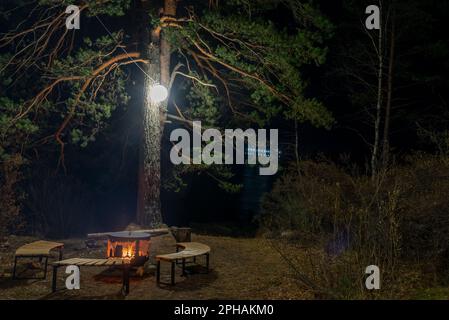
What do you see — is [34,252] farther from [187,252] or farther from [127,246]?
[187,252]

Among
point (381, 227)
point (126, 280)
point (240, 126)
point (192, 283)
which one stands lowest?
point (192, 283)

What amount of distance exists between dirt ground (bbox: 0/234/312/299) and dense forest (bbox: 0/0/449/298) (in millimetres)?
416

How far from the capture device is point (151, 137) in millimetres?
11914

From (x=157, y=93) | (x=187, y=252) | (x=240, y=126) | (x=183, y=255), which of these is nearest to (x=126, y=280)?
(x=183, y=255)

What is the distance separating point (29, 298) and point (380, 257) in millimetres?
4687

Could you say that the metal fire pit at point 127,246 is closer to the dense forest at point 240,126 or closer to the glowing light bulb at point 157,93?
the dense forest at point 240,126

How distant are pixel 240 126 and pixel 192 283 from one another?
6976 mm

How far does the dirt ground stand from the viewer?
21.5ft

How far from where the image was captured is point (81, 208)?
68.1ft

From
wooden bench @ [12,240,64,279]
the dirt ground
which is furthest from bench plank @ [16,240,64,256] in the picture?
the dirt ground

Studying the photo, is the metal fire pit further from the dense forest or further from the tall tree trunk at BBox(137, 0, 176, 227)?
the tall tree trunk at BBox(137, 0, 176, 227)

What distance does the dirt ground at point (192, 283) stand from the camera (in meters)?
6.56

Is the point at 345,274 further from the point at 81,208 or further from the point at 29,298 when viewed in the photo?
the point at 81,208

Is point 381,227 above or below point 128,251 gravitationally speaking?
above
